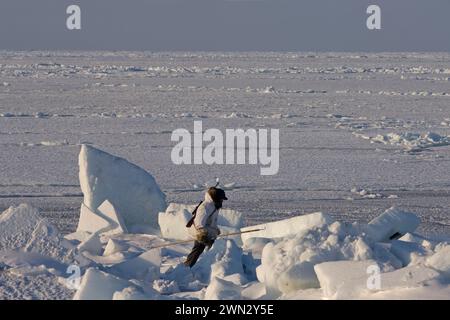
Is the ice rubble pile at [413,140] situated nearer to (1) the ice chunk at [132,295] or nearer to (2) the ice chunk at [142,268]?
(2) the ice chunk at [142,268]

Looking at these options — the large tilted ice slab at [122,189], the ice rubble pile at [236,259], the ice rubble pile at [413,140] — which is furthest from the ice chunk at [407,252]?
the ice rubble pile at [413,140]

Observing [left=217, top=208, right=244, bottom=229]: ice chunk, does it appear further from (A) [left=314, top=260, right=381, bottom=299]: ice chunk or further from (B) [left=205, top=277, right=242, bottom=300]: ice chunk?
(A) [left=314, top=260, right=381, bottom=299]: ice chunk

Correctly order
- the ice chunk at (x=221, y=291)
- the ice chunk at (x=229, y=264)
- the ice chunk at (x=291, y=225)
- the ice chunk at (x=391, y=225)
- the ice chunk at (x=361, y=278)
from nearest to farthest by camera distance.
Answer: the ice chunk at (x=361, y=278) < the ice chunk at (x=221, y=291) < the ice chunk at (x=229, y=264) < the ice chunk at (x=391, y=225) < the ice chunk at (x=291, y=225)

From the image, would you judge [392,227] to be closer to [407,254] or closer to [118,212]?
[407,254]

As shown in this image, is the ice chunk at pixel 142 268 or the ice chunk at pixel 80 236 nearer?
the ice chunk at pixel 142 268

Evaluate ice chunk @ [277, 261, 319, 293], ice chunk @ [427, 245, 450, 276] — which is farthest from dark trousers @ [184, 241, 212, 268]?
ice chunk @ [427, 245, 450, 276]

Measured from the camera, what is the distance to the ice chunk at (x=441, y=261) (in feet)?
17.2

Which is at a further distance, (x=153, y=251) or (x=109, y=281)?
(x=153, y=251)

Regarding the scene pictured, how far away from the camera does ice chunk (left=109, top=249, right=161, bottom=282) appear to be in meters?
6.29

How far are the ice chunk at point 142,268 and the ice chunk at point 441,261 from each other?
1909mm

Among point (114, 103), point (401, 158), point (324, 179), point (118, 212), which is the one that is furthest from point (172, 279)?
point (114, 103)

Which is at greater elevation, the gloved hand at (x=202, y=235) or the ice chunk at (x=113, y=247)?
the gloved hand at (x=202, y=235)

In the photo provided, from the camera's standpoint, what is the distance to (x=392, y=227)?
720cm
